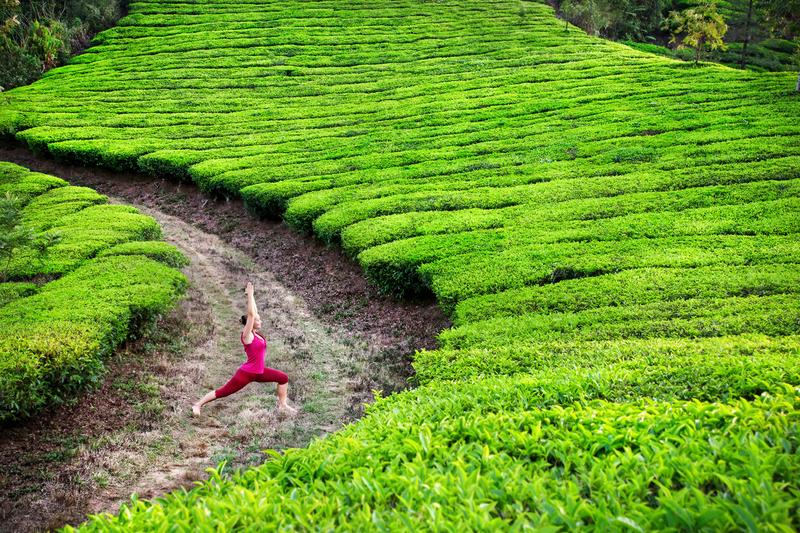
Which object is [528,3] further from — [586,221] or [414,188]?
[586,221]

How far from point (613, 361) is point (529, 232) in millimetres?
5726

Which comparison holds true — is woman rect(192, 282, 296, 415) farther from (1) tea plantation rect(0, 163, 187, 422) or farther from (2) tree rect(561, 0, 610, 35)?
(2) tree rect(561, 0, 610, 35)

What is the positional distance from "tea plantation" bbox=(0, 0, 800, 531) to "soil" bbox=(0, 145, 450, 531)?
3.53ft

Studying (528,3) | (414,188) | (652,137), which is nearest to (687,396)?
(414,188)

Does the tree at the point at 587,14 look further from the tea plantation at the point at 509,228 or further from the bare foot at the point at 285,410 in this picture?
the bare foot at the point at 285,410

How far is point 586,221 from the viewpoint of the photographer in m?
12.4

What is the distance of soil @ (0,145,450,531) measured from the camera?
Answer: 7.16 metres

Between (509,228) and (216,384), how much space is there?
22.1ft

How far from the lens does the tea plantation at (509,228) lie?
11.5ft

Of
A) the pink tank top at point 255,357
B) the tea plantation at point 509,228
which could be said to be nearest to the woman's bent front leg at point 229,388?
the pink tank top at point 255,357

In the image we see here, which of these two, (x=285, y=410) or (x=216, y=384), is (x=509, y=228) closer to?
(x=285, y=410)

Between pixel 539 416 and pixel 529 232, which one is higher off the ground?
pixel 539 416

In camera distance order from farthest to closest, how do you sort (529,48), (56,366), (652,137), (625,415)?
1. (529,48)
2. (652,137)
3. (56,366)
4. (625,415)

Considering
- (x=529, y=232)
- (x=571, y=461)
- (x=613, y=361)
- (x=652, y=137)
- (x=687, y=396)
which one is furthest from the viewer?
(x=652, y=137)
